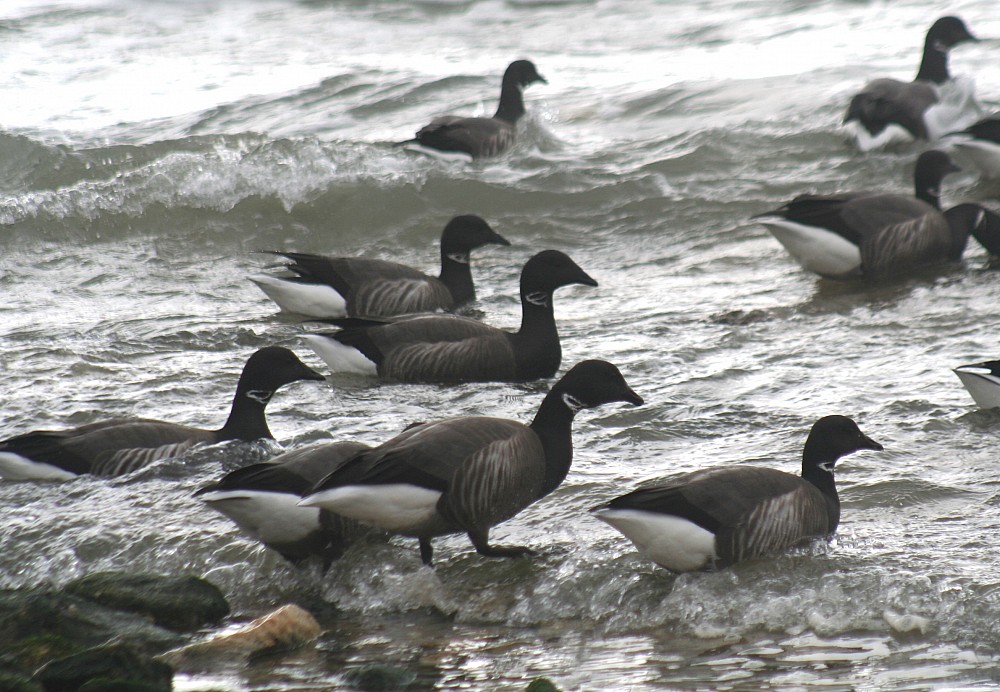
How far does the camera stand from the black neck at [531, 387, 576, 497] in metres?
5.86

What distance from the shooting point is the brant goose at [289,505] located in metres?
5.28

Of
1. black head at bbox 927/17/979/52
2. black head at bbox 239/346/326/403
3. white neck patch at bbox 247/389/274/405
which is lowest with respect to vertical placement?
white neck patch at bbox 247/389/274/405

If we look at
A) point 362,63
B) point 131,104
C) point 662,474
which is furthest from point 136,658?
point 362,63

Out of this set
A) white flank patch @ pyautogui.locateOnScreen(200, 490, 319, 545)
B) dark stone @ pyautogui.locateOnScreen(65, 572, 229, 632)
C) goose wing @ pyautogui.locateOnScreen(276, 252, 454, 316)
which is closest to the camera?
dark stone @ pyautogui.locateOnScreen(65, 572, 229, 632)

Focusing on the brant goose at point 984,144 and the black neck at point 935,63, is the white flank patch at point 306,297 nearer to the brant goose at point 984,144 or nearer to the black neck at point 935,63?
the brant goose at point 984,144

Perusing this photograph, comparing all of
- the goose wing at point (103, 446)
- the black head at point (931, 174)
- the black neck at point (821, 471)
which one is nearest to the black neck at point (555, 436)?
the black neck at point (821, 471)

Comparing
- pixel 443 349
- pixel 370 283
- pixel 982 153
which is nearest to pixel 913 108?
pixel 982 153

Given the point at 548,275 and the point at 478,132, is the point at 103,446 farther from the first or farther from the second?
the point at 478,132

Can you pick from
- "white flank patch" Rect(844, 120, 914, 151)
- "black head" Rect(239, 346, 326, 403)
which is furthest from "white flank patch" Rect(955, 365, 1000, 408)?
"white flank patch" Rect(844, 120, 914, 151)

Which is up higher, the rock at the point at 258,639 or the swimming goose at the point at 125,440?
the swimming goose at the point at 125,440

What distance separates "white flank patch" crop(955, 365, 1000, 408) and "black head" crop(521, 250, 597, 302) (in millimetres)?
2649

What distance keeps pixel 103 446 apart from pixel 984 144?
9.00 m

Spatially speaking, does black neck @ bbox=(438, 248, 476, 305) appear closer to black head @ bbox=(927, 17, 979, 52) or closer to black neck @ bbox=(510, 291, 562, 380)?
black neck @ bbox=(510, 291, 562, 380)

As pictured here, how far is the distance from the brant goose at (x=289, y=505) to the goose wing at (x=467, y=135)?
8.94 meters
